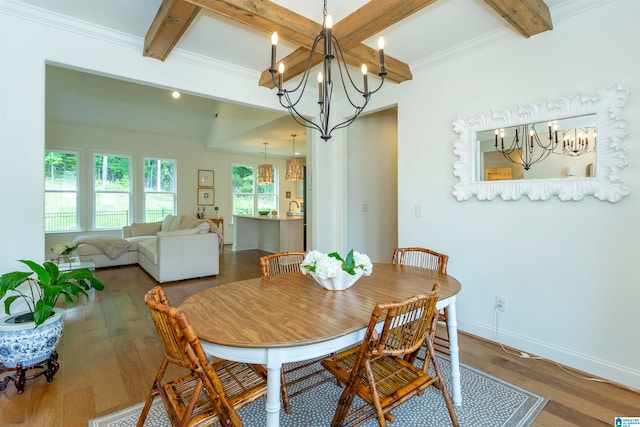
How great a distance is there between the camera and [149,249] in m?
4.88

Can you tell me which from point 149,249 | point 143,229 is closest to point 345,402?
point 149,249

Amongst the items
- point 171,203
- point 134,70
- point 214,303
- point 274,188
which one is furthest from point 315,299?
point 274,188

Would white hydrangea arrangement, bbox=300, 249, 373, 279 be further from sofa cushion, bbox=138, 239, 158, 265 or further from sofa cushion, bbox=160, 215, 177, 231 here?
sofa cushion, bbox=160, 215, 177, 231

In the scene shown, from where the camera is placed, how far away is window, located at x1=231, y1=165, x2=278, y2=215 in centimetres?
870

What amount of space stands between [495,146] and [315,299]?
1979 millimetres

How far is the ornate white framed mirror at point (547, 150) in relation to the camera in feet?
6.44

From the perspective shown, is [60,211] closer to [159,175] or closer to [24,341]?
[159,175]

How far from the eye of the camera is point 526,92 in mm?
2330

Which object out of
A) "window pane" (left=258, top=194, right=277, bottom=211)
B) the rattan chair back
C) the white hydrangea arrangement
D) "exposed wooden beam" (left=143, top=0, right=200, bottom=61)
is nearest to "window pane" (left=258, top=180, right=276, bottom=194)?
"window pane" (left=258, top=194, right=277, bottom=211)

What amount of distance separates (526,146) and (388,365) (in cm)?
191

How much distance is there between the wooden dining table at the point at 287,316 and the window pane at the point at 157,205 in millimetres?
6509

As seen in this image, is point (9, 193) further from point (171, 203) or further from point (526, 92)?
point (171, 203)

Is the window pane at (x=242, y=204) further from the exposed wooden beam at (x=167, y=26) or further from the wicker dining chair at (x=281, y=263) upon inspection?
the wicker dining chair at (x=281, y=263)

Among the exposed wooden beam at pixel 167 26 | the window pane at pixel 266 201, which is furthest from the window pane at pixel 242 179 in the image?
the exposed wooden beam at pixel 167 26
